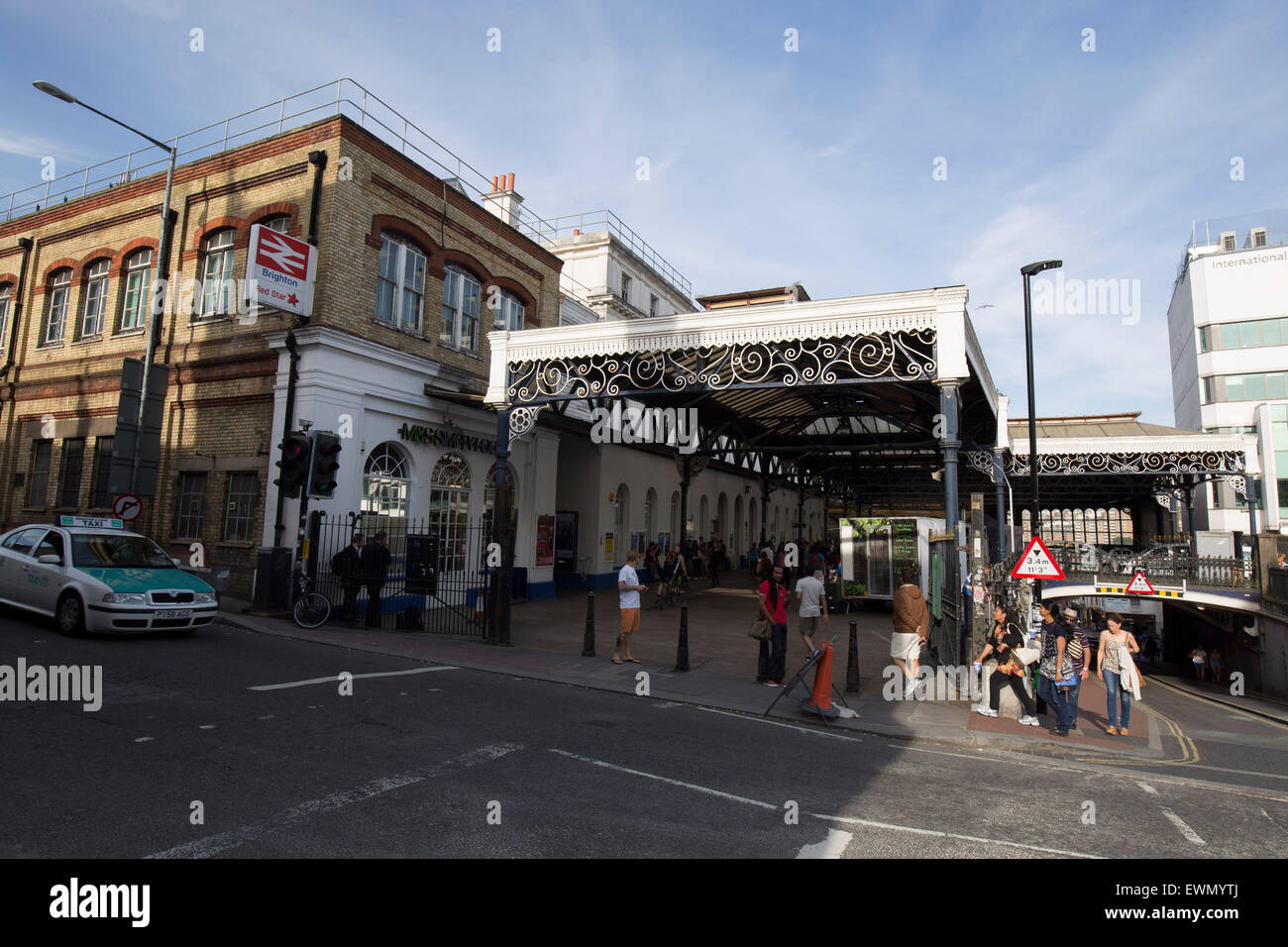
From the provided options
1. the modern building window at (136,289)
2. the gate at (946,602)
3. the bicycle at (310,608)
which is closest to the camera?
the gate at (946,602)

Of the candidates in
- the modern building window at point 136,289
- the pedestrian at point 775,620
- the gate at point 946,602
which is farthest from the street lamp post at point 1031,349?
the modern building window at point 136,289

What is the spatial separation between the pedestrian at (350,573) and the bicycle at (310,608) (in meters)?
0.60

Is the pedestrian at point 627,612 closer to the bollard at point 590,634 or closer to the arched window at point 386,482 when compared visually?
the bollard at point 590,634

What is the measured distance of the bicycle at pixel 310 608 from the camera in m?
13.6

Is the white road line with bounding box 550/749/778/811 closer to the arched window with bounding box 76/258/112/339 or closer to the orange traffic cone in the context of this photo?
the orange traffic cone

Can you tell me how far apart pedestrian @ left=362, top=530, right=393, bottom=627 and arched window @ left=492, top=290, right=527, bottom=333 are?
7842 millimetres

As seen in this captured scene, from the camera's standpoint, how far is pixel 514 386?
47.3 feet

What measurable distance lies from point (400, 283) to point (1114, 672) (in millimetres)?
15710

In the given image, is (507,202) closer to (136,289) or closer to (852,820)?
(136,289)

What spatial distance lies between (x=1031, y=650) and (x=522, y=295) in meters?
16.1
